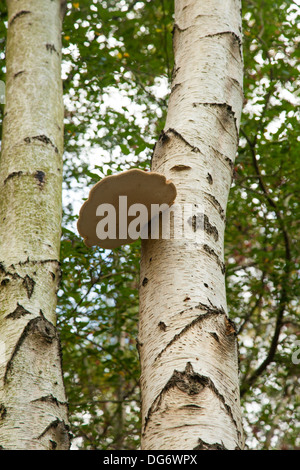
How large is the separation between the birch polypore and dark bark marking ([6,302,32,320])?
0.60 metres

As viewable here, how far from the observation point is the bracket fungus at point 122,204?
5.68ft

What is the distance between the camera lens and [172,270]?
1.62 meters

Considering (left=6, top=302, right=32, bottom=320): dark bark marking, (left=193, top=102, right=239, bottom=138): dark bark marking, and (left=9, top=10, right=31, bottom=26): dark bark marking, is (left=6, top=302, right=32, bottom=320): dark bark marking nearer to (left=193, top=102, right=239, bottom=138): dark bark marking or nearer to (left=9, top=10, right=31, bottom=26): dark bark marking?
(left=193, top=102, right=239, bottom=138): dark bark marking

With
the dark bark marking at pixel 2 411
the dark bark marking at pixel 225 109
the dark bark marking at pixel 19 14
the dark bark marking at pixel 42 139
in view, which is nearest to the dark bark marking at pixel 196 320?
the dark bark marking at pixel 2 411

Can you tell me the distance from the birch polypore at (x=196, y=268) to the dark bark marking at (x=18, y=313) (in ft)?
1.96

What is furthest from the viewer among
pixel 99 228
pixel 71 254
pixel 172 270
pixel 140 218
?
pixel 71 254

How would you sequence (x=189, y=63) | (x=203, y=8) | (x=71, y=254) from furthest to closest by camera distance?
1. (x=71, y=254)
2. (x=203, y=8)
3. (x=189, y=63)

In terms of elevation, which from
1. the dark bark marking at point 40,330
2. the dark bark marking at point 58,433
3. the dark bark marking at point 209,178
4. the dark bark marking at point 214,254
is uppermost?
the dark bark marking at point 209,178

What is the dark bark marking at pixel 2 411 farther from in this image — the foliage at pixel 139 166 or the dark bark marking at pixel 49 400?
the foliage at pixel 139 166

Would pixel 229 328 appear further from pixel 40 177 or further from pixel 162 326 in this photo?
pixel 40 177
